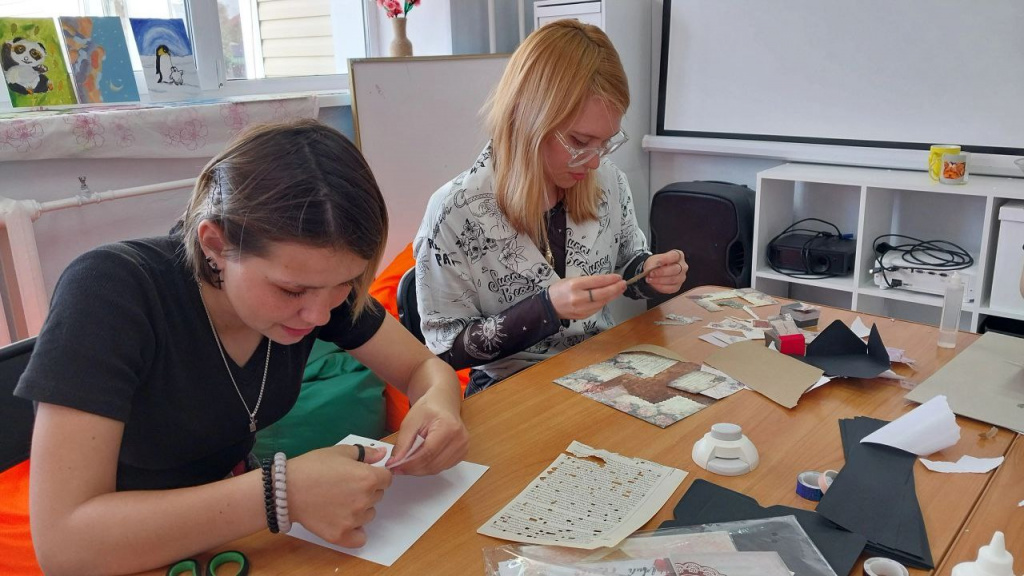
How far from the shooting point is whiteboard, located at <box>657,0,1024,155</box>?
8.01ft

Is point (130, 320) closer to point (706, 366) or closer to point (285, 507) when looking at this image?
point (285, 507)

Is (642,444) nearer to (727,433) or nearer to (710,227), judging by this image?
(727,433)

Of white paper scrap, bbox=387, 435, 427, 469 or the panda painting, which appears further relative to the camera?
the panda painting

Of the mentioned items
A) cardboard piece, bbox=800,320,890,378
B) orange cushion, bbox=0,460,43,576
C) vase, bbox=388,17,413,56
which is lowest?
orange cushion, bbox=0,460,43,576

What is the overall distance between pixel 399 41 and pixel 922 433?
239cm

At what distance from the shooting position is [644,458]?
1.08 m

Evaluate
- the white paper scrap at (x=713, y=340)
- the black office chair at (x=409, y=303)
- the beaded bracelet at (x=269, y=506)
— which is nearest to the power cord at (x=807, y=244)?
the white paper scrap at (x=713, y=340)

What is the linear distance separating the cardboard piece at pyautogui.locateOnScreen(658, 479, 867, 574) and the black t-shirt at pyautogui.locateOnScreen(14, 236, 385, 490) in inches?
24.0

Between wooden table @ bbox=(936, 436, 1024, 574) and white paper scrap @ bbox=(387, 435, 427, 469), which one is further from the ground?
white paper scrap @ bbox=(387, 435, 427, 469)

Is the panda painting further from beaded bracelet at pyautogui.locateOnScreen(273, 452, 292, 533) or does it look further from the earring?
beaded bracelet at pyautogui.locateOnScreen(273, 452, 292, 533)

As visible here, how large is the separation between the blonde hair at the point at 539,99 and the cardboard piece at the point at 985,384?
78 cm

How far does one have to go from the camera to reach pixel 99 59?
228 centimetres

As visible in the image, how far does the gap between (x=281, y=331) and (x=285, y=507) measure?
244mm

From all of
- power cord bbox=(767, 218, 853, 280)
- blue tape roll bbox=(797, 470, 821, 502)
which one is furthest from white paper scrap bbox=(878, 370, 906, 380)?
power cord bbox=(767, 218, 853, 280)
